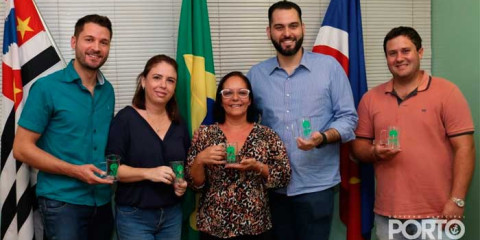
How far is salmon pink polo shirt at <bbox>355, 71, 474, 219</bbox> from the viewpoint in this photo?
7.45 ft

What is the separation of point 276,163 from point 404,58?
92cm

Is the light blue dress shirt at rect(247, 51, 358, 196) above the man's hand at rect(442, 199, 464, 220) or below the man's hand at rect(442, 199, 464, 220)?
above

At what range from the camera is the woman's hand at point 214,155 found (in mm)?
2046

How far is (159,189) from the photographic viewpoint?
2139mm

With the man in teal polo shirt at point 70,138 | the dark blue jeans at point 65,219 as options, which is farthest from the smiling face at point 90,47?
the dark blue jeans at point 65,219

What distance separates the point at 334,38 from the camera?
2.92m

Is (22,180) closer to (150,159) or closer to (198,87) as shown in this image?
(150,159)

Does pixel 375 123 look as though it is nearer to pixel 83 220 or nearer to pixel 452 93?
pixel 452 93

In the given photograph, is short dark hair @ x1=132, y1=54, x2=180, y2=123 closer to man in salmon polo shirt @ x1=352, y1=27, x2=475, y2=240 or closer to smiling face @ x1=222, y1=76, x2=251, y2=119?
smiling face @ x1=222, y1=76, x2=251, y2=119

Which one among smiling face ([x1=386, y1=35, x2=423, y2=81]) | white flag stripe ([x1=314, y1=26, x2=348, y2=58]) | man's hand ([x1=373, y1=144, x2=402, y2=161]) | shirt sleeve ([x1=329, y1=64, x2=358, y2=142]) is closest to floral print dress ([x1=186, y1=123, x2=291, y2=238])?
shirt sleeve ([x1=329, y1=64, x2=358, y2=142])

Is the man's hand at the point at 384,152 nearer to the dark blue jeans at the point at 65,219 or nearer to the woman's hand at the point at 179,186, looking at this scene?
the woman's hand at the point at 179,186

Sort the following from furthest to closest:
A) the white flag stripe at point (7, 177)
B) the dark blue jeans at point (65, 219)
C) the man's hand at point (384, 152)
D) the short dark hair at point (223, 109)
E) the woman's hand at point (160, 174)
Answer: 1. the white flag stripe at point (7, 177)
2. the short dark hair at point (223, 109)
3. the man's hand at point (384, 152)
4. the dark blue jeans at point (65, 219)
5. the woman's hand at point (160, 174)

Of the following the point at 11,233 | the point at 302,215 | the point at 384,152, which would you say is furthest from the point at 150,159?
the point at 384,152

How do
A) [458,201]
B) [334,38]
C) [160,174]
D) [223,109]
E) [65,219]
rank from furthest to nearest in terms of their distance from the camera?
[334,38] < [223,109] < [458,201] < [65,219] < [160,174]
